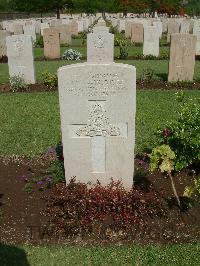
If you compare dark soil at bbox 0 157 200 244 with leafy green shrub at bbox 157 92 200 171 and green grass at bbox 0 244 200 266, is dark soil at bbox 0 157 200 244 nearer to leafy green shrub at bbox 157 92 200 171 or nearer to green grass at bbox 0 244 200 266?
green grass at bbox 0 244 200 266

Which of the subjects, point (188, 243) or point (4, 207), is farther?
point (4, 207)

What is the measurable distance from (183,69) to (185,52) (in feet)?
1.84

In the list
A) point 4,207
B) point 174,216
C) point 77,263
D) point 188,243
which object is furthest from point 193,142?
point 4,207

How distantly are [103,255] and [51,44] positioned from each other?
15.5 metres

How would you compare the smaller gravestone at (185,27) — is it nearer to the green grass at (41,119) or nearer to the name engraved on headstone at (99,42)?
the name engraved on headstone at (99,42)

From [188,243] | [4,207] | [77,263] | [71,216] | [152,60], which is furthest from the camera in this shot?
[152,60]

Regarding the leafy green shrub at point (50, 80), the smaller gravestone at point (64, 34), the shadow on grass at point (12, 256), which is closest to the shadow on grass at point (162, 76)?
the leafy green shrub at point (50, 80)

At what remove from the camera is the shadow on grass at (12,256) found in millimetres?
4207

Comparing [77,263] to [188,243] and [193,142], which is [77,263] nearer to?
[188,243]

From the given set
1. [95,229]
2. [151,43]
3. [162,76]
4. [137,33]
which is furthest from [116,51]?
[95,229]

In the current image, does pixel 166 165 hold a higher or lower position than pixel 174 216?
higher

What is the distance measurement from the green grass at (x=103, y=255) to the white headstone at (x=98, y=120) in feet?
3.69

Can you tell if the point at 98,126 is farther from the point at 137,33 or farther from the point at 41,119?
the point at 137,33

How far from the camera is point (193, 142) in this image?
5363mm
